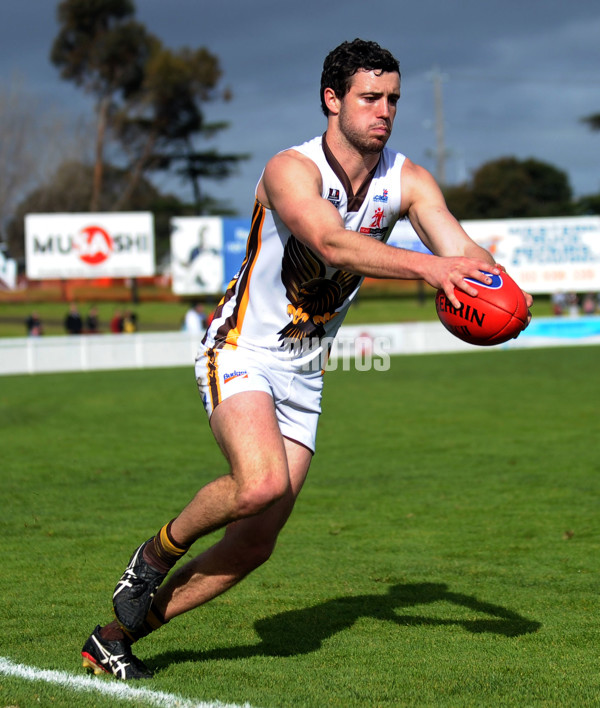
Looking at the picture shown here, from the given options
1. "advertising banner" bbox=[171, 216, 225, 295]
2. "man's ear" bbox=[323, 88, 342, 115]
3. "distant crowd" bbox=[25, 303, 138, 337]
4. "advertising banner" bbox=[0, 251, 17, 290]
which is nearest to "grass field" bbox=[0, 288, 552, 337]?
"advertising banner" bbox=[0, 251, 17, 290]

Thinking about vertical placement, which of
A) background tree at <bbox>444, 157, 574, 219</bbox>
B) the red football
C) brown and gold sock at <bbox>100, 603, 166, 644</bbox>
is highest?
background tree at <bbox>444, 157, 574, 219</bbox>

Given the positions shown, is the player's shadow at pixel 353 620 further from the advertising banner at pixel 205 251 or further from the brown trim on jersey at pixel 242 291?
the advertising banner at pixel 205 251

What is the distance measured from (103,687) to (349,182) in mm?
2408

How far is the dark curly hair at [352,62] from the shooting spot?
4.14 metres

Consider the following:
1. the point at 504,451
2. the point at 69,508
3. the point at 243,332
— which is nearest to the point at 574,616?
the point at 243,332

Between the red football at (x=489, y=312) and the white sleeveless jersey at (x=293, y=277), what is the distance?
0.67 m

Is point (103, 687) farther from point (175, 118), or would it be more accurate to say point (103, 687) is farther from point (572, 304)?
point (175, 118)

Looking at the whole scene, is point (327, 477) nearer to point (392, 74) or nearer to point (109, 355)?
point (392, 74)

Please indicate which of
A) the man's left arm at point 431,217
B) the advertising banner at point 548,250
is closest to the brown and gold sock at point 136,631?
the man's left arm at point 431,217

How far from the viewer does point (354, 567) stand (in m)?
6.35

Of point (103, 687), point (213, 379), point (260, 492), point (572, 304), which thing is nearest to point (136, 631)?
point (103, 687)

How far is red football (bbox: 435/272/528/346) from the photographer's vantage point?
3.70 meters

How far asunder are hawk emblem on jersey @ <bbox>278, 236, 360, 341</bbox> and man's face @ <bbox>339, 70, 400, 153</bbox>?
0.55m

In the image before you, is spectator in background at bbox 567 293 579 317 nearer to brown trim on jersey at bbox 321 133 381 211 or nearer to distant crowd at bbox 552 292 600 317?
distant crowd at bbox 552 292 600 317
